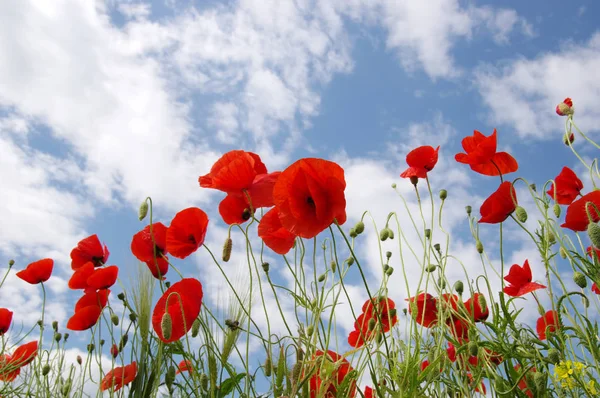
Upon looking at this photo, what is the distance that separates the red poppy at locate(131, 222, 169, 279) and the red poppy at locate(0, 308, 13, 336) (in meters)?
1.16

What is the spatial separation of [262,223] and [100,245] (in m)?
1.17

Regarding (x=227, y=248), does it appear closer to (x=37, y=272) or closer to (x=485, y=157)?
(x=485, y=157)

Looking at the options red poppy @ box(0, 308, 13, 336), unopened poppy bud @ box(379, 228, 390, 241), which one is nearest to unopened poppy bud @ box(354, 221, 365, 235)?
unopened poppy bud @ box(379, 228, 390, 241)

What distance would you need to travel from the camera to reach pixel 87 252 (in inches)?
94.3

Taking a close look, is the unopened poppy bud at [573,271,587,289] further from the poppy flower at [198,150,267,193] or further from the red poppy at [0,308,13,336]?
the red poppy at [0,308,13,336]

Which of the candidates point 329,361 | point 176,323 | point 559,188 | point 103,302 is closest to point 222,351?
point 176,323

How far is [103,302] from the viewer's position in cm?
222

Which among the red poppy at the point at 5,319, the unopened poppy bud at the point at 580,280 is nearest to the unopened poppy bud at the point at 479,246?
the unopened poppy bud at the point at 580,280

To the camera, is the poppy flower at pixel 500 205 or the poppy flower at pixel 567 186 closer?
the poppy flower at pixel 500 205

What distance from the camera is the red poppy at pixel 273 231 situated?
1.60 m

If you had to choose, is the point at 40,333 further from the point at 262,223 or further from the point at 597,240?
the point at 597,240

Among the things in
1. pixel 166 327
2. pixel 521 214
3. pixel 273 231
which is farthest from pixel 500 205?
pixel 166 327

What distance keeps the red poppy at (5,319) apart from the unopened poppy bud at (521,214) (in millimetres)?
2417

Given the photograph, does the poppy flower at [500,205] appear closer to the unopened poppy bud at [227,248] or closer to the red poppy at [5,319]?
the unopened poppy bud at [227,248]
